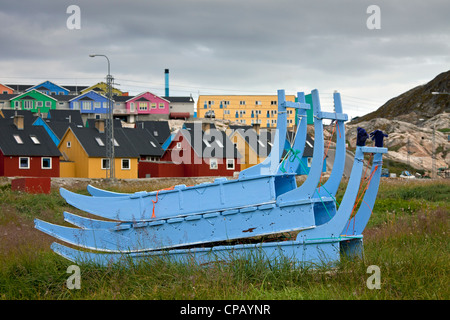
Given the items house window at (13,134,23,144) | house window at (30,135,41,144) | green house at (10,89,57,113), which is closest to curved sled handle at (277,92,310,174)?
house window at (13,134,23,144)

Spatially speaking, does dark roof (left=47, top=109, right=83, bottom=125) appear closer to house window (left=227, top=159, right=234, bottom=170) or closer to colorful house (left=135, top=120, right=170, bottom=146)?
colorful house (left=135, top=120, right=170, bottom=146)

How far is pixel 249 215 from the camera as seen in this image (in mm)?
9500

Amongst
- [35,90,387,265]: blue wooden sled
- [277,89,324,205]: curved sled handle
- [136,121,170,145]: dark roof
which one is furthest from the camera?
[136,121,170,145]: dark roof

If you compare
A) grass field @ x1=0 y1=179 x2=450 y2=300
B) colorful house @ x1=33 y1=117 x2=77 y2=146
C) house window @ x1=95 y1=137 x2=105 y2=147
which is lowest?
grass field @ x1=0 y1=179 x2=450 y2=300

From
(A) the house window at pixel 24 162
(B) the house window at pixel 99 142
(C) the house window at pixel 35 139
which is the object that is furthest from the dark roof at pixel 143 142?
(A) the house window at pixel 24 162

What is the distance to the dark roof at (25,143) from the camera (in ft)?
155

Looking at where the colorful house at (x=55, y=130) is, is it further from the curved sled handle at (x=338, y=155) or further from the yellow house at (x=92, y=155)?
the curved sled handle at (x=338, y=155)

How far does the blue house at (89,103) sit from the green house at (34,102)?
11.0 feet

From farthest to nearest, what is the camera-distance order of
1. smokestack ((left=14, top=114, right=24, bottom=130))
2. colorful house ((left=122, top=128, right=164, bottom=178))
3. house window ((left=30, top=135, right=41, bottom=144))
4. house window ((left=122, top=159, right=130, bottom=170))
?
colorful house ((left=122, top=128, right=164, bottom=178)) < house window ((left=122, top=159, right=130, bottom=170)) < house window ((left=30, top=135, right=41, bottom=144)) < smokestack ((left=14, top=114, right=24, bottom=130))

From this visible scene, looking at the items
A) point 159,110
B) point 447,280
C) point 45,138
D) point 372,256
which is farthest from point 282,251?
point 159,110

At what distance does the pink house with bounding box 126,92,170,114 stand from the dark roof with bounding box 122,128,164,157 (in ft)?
131

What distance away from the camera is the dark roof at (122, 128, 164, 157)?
188 feet

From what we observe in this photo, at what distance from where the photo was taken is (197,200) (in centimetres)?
1000

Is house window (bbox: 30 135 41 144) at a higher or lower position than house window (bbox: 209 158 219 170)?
higher
